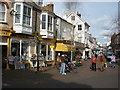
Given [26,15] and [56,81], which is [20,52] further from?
[56,81]

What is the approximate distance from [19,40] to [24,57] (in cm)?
188

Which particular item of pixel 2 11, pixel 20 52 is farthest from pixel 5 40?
pixel 2 11

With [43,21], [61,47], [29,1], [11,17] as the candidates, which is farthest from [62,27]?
[11,17]

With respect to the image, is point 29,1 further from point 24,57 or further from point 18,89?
point 18,89

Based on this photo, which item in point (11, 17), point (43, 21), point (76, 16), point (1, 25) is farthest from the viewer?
point (76, 16)

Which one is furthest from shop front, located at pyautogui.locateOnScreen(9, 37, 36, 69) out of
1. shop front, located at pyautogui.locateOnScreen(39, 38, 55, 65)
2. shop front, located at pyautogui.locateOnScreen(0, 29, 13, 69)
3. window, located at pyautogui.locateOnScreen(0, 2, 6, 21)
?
window, located at pyautogui.locateOnScreen(0, 2, 6, 21)

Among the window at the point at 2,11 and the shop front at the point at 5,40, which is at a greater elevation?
the window at the point at 2,11

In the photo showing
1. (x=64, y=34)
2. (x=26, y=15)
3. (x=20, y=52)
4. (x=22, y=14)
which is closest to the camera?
(x=22, y=14)

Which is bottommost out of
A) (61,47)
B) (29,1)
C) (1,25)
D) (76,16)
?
(61,47)

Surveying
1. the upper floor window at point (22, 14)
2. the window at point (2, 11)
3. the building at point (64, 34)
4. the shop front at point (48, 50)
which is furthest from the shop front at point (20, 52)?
the building at point (64, 34)

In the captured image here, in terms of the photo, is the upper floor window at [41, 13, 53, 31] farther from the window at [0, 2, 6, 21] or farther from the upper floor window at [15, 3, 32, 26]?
the window at [0, 2, 6, 21]

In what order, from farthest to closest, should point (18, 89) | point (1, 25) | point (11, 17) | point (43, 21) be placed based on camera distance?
point (43, 21)
point (11, 17)
point (1, 25)
point (18, 89)

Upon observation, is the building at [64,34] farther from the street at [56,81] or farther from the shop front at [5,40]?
the street at [56,81]

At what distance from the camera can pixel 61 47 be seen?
21703mm
